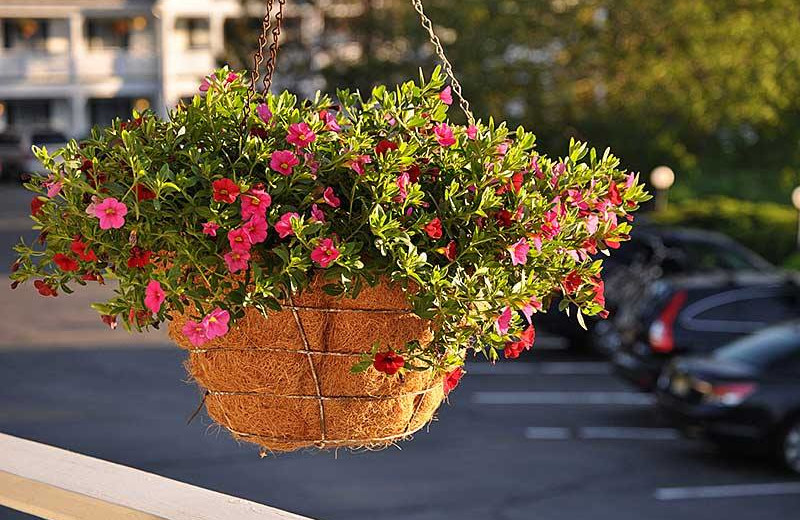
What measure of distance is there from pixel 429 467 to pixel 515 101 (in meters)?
16.6

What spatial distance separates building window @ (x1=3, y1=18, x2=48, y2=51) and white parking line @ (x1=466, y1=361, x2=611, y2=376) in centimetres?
3562

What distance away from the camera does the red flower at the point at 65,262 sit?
9.73 ft

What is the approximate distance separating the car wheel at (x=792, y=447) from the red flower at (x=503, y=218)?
498 inches

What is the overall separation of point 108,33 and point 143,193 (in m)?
52.1

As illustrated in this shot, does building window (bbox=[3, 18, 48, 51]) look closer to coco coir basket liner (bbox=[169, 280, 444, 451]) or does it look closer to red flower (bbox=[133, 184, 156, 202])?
coco coir basket liner (bbox=[169, 280, 444, 451])

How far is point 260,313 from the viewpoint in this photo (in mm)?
2846

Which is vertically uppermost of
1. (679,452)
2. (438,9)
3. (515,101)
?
→ (438,9)

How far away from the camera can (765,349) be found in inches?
597

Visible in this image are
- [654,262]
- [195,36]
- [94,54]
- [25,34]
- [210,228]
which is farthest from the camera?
[195,36]

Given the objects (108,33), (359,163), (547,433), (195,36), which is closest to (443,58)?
(359,163)

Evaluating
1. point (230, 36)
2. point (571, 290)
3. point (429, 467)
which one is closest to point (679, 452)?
point (429, 467)

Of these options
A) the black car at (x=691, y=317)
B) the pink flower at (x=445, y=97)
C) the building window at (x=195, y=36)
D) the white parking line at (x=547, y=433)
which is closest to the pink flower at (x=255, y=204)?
the pink flower at (x=445, y=97)

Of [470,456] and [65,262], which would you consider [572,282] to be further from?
[470,456]

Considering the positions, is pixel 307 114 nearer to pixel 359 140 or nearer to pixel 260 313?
pixel 359 140
